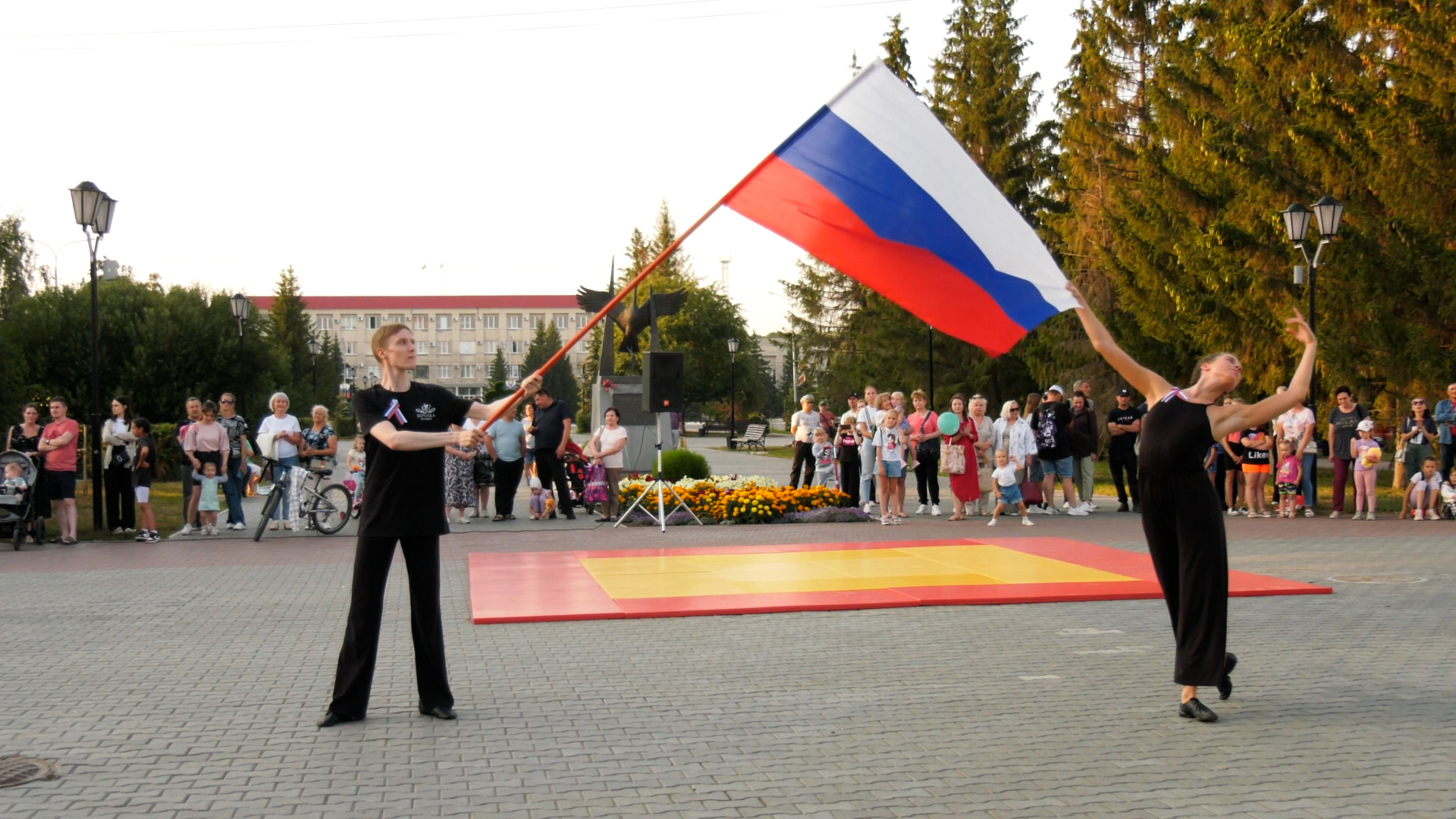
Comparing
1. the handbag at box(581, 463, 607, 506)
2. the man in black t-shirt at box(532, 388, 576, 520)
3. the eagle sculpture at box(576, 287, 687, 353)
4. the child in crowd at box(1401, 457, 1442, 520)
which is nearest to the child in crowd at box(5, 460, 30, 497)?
the man in black t-shirt at box(532, 388, 576, 520)

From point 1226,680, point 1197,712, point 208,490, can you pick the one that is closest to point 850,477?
point 208,490

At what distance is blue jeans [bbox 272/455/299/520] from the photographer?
17062mm

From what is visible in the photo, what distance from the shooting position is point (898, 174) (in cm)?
797

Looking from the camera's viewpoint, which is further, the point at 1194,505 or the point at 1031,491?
the point at 1031,491

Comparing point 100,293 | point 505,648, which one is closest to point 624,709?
point 505,648

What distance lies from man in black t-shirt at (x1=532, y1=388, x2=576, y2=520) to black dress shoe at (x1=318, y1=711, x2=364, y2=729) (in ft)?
42.1

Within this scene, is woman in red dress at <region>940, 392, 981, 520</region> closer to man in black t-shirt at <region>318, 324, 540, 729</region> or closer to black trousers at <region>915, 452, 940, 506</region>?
black trousers at <region>915, 452, 940, 506</region>

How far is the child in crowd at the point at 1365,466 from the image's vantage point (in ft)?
57.8

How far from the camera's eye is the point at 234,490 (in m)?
17.2

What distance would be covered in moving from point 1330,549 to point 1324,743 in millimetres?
9063

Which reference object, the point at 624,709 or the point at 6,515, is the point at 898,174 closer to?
the point at 624,709

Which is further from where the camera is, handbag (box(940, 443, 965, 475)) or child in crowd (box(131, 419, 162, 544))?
handbag (box(940, 443, 965, 475))

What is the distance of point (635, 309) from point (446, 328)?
115 m

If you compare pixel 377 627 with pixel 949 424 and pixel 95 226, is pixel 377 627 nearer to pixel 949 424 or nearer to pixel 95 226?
pixel 949 424
